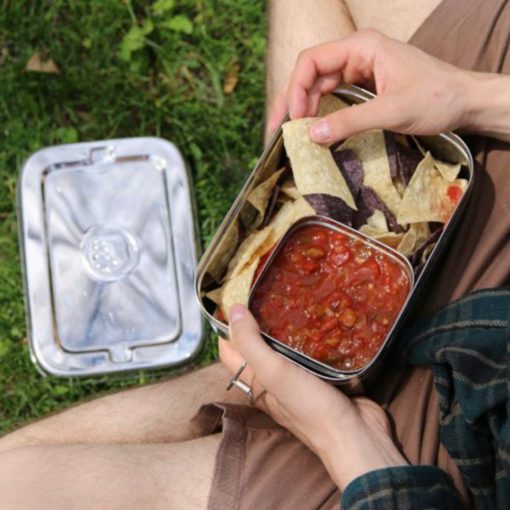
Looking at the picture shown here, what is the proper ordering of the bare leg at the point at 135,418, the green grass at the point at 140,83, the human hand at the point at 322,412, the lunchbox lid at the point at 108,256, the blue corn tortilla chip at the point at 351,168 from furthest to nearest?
the green grass at the point at 140,83, the lunchbox lid at the point at 108,256, the bare leg at the point at 135,418, the blue corn tortilla chip at the point at 351,168, the human hand at the point at 322,412

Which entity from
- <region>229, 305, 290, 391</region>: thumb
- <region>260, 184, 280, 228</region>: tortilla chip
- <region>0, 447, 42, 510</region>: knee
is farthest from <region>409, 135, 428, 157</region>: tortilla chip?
<region>0, 447, 42, 510</region>: knee

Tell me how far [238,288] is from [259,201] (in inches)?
7.3

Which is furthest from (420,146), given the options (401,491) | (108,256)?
(108,256)

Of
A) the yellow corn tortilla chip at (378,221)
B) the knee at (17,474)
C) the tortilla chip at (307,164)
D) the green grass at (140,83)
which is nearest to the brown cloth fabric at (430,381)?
the yellow corn tortilla chip at (378,221)

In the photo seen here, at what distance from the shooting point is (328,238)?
4.97 feet

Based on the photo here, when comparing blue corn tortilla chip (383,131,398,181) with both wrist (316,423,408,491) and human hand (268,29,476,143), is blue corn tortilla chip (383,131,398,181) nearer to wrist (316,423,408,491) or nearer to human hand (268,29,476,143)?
human hand (268,29,476,143)

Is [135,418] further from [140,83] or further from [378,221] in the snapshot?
[140,83]

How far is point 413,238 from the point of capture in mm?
1503

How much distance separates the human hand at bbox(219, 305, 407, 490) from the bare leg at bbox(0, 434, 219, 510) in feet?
0.70

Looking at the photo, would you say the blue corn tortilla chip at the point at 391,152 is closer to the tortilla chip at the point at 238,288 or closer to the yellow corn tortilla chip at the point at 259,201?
the yellow corn tortilla chip at the point at 259,201

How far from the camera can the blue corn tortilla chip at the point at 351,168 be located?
1604 millimetres

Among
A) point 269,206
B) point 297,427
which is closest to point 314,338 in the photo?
point 297,427

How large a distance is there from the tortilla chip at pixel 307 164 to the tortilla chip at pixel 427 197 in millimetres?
109

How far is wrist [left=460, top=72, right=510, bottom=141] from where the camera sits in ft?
4.91
